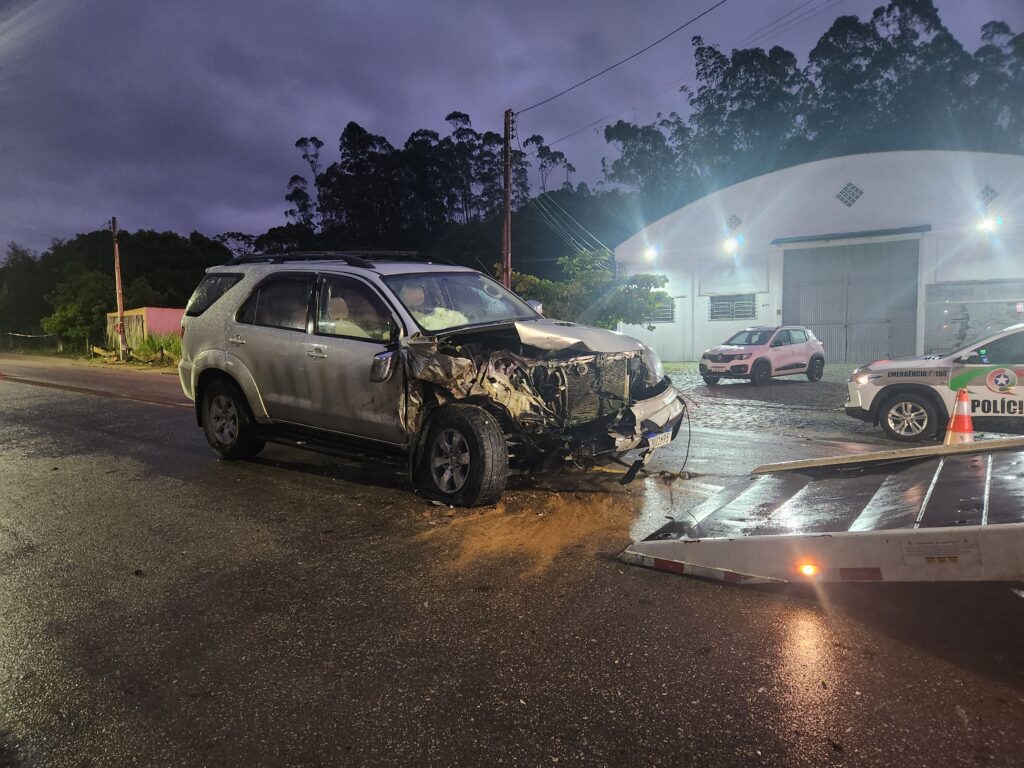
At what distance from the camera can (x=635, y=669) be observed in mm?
2824

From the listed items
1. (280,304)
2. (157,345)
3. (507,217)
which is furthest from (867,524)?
(157,345)

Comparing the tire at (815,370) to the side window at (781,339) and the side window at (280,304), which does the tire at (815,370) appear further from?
the side window at (280,304)

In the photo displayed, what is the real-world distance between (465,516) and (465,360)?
3.71 ft

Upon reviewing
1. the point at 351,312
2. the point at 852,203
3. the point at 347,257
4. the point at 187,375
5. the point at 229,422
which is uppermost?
the point at 852,203

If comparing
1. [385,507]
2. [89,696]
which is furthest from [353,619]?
[385,507]

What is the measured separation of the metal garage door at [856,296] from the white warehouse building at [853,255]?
36mm

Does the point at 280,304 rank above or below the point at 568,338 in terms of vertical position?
above

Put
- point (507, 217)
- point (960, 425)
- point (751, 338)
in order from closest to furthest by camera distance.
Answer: point (960, 425)
point (751, 338)
point (507, 217)

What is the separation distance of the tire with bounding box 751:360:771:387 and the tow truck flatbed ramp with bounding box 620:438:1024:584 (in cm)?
1239

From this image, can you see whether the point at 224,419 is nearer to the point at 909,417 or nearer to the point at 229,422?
the point at 229,422

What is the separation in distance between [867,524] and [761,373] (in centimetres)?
1418

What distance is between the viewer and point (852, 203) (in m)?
23.5

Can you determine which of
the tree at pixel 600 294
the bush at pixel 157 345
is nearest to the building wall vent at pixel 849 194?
the tree at pixel 600 294

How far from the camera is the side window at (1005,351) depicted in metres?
7.59
